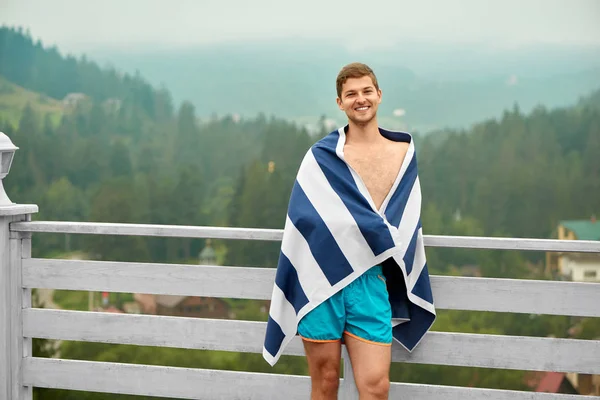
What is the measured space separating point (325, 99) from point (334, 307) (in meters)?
34.2

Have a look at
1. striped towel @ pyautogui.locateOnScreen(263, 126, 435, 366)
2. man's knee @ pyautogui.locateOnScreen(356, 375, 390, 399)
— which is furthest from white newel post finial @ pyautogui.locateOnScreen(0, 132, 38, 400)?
man's knee @ pyautogui.locateOnScreen(356, 375, 390, 399)

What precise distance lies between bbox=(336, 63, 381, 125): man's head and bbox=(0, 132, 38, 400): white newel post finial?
1301 millimetres

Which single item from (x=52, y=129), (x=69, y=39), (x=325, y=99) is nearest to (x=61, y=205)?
(x=52, y=129)

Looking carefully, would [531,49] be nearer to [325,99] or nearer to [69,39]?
[325,99]

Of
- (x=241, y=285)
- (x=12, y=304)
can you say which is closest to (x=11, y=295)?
(x=12, y=304)

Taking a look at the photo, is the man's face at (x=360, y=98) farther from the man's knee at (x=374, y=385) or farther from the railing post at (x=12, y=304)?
the railing post at (x=12, y=304)

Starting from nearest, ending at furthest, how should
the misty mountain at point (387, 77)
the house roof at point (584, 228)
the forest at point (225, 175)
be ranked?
1. the house roof at point (584, 228)
2. the forest at point (225, 175)
3. the misty mountain at point (387, 77)

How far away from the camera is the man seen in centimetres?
200

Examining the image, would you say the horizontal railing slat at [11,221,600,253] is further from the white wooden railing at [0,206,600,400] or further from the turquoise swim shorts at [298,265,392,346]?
the turquoise swim shorts at [298,265,392,346]

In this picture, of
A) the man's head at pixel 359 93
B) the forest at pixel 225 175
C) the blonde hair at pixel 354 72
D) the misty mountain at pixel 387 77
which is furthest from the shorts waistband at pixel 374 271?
the misty mountain at pixel 387 77

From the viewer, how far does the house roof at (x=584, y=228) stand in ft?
97.5

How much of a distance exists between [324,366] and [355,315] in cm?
17

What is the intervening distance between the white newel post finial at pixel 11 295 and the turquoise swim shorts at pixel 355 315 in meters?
1.21

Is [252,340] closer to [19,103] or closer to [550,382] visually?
[550,382]
